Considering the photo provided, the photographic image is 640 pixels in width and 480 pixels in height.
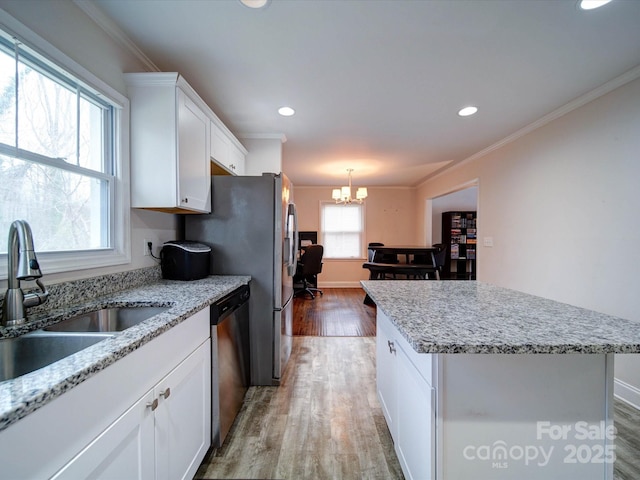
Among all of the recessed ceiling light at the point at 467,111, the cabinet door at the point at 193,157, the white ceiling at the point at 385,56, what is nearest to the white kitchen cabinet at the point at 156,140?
the cabinet door at the point at 193,157

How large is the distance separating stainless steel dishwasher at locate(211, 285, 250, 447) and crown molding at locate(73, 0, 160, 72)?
1.68m

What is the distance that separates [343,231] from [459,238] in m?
3.59

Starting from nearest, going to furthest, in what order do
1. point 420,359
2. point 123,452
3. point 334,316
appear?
point 123,452 → point 420,359 → point 334,316

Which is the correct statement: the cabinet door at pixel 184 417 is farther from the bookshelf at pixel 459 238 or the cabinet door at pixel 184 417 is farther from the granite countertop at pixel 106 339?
the bookshelf at pixel 459 238

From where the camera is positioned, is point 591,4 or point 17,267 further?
point 591,4

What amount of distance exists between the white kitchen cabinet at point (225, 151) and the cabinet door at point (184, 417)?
1.60 meters

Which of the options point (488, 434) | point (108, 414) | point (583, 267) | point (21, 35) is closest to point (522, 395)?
point (488, 434)

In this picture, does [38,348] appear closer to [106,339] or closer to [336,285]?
[106,339]

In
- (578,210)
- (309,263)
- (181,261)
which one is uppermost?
(578,210)

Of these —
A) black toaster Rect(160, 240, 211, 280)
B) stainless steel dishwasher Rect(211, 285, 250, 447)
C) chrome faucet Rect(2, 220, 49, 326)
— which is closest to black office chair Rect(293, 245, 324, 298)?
stainless steel dishwasher Rect(211, 285, 250, 447)

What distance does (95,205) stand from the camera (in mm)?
1575

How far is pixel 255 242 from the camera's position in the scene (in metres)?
2.23

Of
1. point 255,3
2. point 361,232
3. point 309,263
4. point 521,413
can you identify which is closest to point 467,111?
point 255,3

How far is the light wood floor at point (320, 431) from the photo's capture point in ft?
4.75
